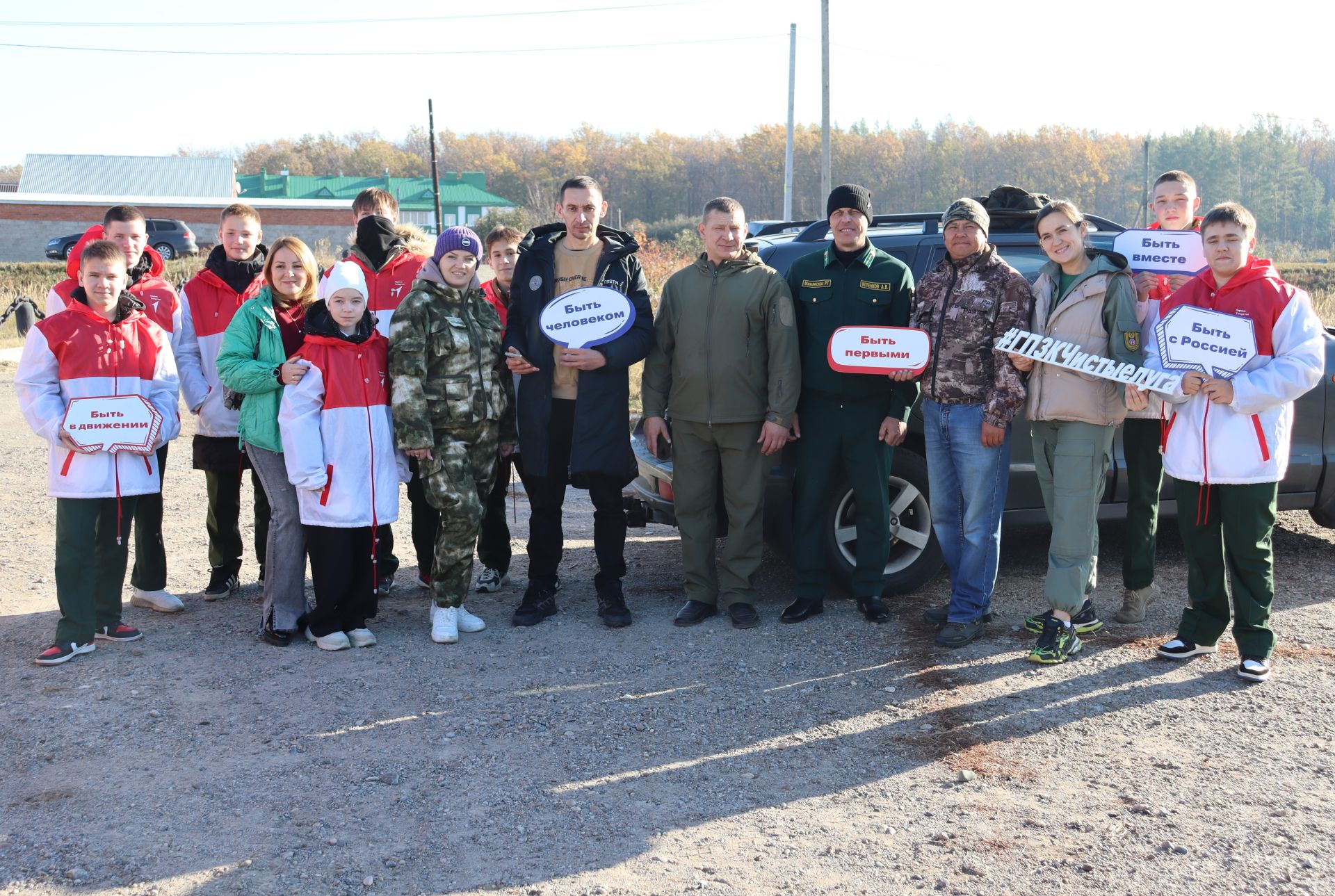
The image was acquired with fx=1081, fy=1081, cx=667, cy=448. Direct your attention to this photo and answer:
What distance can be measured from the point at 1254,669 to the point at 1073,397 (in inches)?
52.7

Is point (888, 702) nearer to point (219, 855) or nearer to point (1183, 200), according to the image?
point (219, 855)

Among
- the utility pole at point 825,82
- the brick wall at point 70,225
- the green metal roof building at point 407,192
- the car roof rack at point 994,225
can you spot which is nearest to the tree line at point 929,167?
the green metal roof building at point 407,192

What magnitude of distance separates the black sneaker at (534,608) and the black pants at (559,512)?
43mm

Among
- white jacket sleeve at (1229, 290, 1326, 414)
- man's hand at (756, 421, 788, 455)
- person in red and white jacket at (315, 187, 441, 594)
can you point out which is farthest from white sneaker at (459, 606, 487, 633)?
white jacket sleeve at (1229, 290, 1326, 414)

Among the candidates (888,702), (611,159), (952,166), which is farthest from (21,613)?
(611,159)

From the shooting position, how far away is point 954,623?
497 centimetres

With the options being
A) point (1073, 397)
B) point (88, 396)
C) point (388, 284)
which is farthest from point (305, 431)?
point (1073, 397)

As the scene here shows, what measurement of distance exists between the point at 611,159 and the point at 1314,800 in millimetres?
80248

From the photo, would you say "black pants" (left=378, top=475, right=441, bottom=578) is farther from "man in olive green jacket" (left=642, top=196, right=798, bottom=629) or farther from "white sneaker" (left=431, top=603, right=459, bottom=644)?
"man in olive green jacket" (left=642, top=196, right=798, bottom=629)

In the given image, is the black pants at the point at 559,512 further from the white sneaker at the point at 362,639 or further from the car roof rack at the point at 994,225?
the car roof rack at the point at 994,225

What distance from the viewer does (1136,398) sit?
4.52m

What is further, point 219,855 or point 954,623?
point 954,623

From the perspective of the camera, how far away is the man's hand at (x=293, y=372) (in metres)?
4.82

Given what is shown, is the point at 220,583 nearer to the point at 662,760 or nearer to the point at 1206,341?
the point at 662,760
